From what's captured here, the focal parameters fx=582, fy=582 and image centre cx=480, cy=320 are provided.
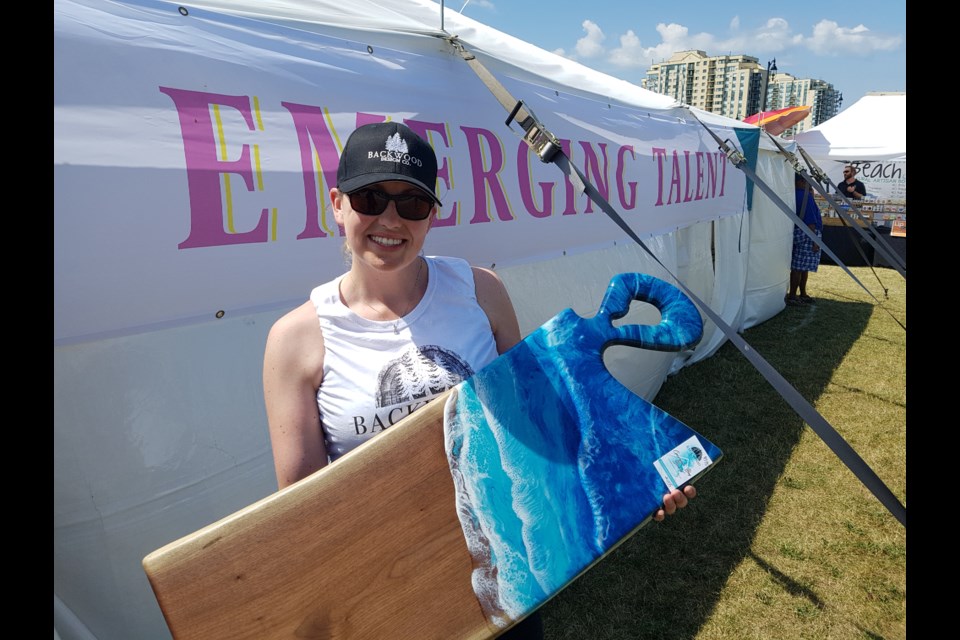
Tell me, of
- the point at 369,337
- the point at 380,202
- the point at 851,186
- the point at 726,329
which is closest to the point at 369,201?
the point at 380,202

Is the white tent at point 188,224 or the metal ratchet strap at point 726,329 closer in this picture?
the metal ratchet strap at point 726,329

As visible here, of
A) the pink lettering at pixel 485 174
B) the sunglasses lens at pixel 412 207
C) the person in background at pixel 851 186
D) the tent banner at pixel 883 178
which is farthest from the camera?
the tent banner at pixel 883 178

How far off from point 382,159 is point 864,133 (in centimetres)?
1366

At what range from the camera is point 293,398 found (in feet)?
3.17

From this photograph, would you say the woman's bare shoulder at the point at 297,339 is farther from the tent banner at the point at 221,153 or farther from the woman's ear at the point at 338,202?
the tent banner at the point at 221,153

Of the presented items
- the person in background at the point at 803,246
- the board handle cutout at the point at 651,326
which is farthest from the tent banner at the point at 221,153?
the person in background at the point at 803,246

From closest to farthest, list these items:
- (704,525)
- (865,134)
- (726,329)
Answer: (726,329) → (704,525) → (865,134)

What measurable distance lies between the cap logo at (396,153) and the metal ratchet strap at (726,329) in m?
0.54

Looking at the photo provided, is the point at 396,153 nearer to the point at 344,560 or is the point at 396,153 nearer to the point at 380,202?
the point at 380,202

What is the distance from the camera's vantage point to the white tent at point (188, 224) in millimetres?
1207
